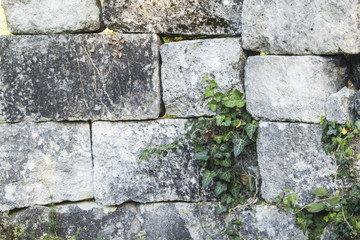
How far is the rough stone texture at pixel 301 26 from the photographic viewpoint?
244 cm

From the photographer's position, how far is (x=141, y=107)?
3066 mm

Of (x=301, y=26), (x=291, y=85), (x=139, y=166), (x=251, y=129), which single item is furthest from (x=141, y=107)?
(x=301, y=26)

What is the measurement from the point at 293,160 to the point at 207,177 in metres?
0.60

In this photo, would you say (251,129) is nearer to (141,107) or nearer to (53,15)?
(141,107)

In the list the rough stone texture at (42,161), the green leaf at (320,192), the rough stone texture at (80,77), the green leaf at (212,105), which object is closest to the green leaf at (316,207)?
the green leaf at (320,192)

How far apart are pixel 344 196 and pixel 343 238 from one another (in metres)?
0.26

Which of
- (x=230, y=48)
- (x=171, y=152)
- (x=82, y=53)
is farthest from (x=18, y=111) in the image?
(x=230, y=48)

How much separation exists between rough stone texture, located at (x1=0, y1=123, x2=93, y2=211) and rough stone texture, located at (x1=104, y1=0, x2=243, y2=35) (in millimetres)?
823

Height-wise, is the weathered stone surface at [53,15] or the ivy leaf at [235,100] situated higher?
the weathered stone surface at [53,15]

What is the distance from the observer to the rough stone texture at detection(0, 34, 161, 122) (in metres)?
3.04

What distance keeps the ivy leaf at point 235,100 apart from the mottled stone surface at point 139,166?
390mm

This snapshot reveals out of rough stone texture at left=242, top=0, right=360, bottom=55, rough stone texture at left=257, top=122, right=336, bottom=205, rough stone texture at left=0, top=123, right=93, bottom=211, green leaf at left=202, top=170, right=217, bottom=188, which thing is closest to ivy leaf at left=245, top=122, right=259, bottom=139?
rough stone texture at left=257, top=122, right=336, bottom=205

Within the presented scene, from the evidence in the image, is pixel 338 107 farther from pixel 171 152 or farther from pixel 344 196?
pixel 171 152

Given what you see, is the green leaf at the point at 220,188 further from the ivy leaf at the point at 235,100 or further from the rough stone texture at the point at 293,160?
the ivy leaf at the point at 235,100
